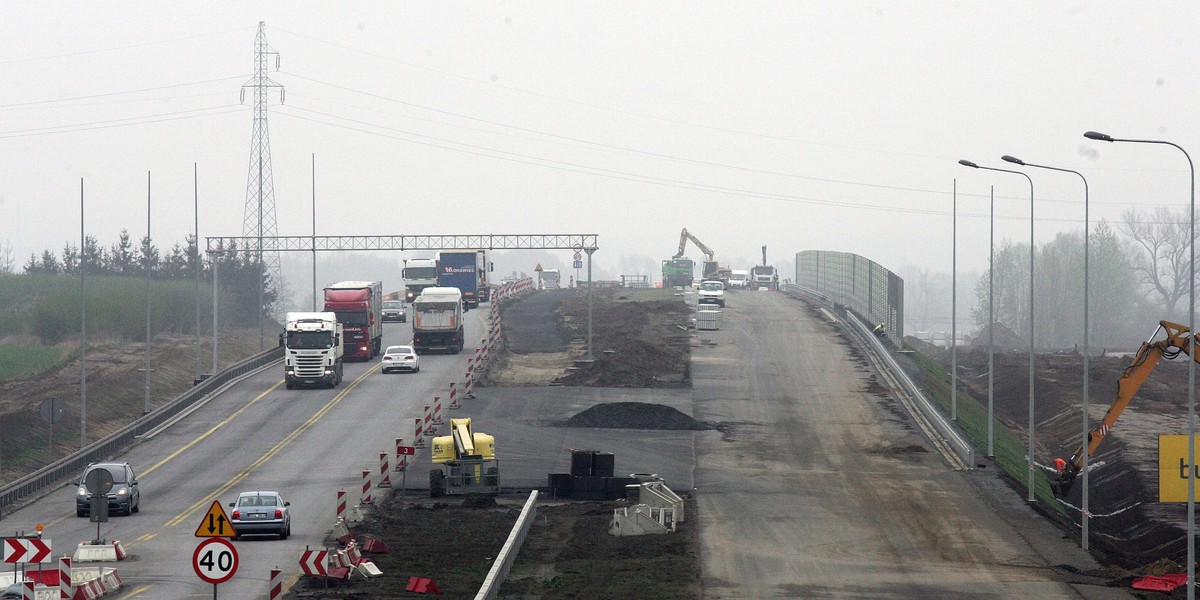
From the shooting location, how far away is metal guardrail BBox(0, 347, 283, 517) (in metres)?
41.0

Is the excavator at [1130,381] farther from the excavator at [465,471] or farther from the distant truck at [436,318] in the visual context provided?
the distant truck at [436,318]

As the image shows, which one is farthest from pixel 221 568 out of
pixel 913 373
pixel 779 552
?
pixel 913 373

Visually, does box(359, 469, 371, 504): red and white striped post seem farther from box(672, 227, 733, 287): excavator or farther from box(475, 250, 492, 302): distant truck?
box(672, 227, 733, 287): excavator

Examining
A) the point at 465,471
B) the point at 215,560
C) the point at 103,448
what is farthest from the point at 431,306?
the point at 215,560

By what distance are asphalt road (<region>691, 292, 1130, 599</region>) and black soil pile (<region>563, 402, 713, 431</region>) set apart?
211 cm

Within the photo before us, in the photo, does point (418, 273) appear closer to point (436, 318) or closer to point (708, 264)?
point (436, 318)

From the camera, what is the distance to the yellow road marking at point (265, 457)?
37.8 metres

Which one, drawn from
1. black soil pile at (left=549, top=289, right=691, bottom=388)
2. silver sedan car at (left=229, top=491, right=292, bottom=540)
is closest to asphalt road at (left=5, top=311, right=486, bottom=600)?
silver sedan car at (left=229, top=491, right=292, bottom=540)

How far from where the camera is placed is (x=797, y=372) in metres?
67.8

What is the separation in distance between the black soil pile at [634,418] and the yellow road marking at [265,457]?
10.5 metres

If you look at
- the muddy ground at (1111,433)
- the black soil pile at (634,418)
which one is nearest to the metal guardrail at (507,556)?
the muddy ground at (1111,433)

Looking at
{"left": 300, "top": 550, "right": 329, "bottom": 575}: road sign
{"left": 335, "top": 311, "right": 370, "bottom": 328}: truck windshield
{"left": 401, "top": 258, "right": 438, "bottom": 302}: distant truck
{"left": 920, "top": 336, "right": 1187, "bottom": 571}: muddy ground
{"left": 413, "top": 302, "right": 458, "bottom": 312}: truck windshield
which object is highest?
{"left": 401, "top": 258, "right": 438, "bottom": 302}: distant truck

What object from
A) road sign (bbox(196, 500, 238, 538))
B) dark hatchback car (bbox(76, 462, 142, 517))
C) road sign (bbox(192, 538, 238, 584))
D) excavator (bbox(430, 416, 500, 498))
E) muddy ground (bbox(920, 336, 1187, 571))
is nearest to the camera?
road sign (bbox(192, 538, 238, 584))

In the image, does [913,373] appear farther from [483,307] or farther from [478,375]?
[483,307]
